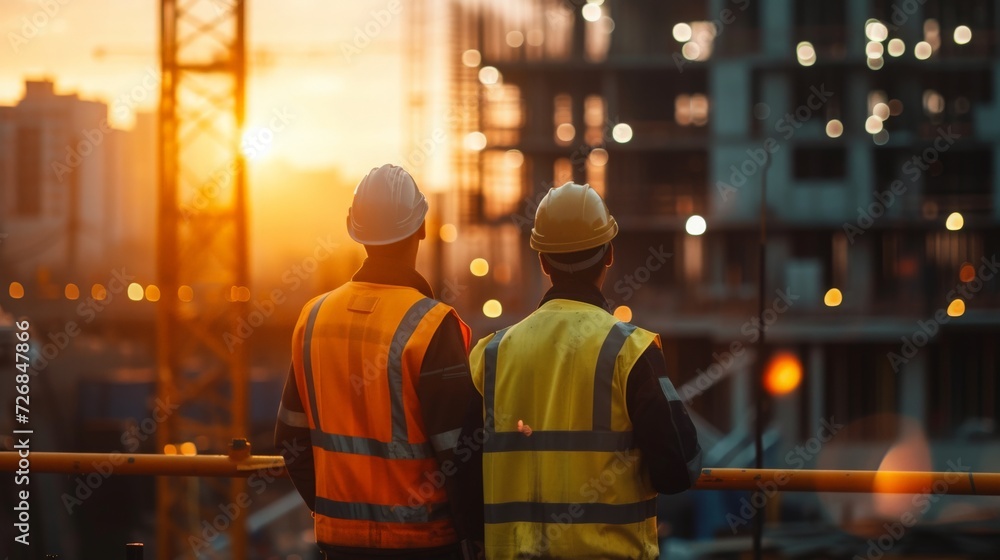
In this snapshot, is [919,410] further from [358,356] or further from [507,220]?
[358,356]

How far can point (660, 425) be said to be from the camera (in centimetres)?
304

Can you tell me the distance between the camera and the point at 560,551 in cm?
312

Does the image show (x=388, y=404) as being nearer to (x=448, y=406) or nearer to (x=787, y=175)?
(x=448, y=406)

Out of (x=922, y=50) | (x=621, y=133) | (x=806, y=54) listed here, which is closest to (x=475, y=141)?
(x=621, y=133)

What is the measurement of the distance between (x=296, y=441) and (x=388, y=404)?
1.53 feet

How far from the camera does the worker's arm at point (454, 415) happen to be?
10.3ft

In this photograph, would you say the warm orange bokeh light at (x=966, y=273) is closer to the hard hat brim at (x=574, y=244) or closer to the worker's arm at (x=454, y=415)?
the hard hat brim at (x=574, y=244)

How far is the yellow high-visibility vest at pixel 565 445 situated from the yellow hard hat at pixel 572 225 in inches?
8.2

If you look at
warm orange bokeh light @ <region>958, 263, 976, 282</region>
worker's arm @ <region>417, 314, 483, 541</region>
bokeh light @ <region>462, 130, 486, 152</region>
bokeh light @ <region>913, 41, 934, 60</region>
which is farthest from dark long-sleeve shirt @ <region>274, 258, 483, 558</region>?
warm orange bokeh light @ <region>958, 263, 976, 282</region>

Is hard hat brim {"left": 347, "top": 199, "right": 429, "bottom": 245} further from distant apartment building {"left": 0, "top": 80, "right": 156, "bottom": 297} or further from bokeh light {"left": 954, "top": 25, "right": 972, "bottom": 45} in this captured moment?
bokeh light {"left": 954, "top": 25, "right": 972, "bottom": 45}

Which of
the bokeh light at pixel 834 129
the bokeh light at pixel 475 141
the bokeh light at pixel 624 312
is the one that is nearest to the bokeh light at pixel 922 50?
the bokeh light at pixel 834 129

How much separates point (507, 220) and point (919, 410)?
16431mm

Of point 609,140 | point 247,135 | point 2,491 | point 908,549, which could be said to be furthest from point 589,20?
point 2,491

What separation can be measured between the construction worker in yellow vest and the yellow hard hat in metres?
0.19
